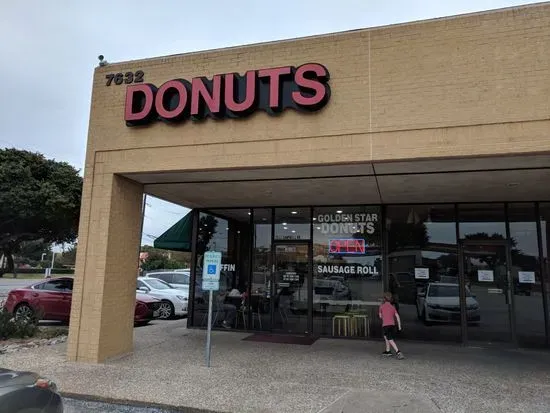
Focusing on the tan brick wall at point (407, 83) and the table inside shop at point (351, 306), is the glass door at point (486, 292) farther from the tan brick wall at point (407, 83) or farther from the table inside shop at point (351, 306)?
the tan brick wall at point (407, 83)

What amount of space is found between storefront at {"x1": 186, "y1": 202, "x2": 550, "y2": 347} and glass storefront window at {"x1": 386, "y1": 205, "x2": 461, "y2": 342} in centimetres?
2

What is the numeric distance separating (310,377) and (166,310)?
32.3ft

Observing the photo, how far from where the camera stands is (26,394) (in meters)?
3.98

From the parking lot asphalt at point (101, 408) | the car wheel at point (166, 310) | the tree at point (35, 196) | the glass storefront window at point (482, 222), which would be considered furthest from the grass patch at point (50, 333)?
the glass storefront window at point (482, 222)

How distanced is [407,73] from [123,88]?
5659 millimetres

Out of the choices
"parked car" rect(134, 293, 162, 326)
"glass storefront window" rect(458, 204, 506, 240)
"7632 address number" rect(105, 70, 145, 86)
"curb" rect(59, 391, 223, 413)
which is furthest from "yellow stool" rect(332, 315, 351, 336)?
"7632 address number" rect(105, 70, 145, 86)

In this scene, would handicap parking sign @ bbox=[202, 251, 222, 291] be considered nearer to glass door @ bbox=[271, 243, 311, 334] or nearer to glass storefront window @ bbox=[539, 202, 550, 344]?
glass door @ bbox=[271, 243, 311, 334]

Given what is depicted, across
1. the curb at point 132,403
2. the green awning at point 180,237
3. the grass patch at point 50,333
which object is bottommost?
the curb at point 132,403

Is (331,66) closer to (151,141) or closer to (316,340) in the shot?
(151,141)

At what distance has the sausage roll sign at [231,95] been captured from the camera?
8242 millimetres

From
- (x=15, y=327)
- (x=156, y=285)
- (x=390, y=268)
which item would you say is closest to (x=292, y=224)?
(x=390, y=268)

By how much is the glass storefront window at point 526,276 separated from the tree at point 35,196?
484 inches

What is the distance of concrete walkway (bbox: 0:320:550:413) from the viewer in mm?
6422

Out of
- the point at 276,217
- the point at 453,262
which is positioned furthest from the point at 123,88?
the point at 453,262
